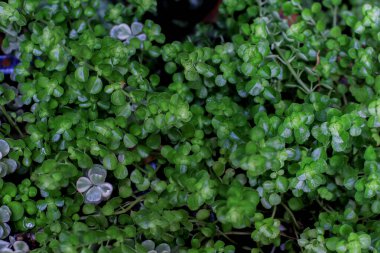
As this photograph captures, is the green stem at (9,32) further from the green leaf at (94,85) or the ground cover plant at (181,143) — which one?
the green leaf at (94,85)

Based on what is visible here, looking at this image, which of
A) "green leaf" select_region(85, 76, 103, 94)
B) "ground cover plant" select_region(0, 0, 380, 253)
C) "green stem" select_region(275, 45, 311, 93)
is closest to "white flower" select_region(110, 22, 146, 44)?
"ground cover plant" select_region(0, 0, 380, 253)

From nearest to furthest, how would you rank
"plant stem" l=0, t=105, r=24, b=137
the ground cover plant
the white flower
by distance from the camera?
the ground cover plant
"plant stem" l=0, t=105, r=24, b=137
the white flower

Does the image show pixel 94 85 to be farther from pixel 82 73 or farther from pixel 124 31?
pixel 124 31

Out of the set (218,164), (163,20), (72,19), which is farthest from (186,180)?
(163,20)

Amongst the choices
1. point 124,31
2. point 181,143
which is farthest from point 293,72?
point 124,31

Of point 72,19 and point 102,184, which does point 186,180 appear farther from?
point 72,19

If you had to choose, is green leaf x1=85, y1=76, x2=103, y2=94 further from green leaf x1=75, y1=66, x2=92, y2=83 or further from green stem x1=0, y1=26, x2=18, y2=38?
green stem x1=0, y1=26, x2=18, y2=38

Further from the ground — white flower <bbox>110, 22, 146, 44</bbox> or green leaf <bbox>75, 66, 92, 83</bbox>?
green leaf <bbox>75, 66, 92, 83</bbox>

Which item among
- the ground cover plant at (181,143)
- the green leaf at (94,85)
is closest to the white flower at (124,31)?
the ground cover plant at (181,143)
